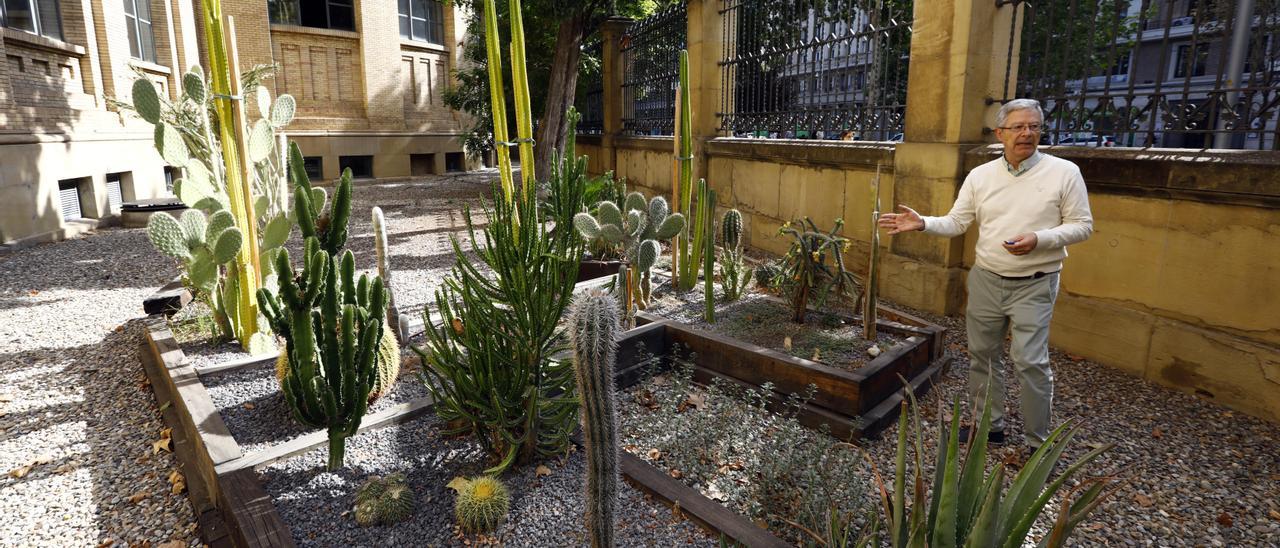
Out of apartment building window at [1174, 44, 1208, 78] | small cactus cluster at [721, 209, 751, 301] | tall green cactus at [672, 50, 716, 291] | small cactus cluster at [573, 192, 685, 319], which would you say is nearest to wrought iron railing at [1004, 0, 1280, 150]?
apartment building window at [1174, 44, 1208, 78]

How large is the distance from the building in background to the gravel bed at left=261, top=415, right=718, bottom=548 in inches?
136

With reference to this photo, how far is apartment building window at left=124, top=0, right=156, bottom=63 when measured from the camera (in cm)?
1262

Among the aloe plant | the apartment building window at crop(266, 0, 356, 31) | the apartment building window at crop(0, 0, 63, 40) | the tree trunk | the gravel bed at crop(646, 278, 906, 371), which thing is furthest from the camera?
the apartment building window at crop(266, 0, 356, 31)

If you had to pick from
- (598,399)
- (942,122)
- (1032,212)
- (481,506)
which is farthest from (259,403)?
(942,122)

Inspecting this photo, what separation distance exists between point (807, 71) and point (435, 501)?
6452mm

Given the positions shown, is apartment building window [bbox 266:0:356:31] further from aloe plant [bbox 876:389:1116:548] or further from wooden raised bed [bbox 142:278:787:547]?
aloe plant [bbox 876:389:1116:548]

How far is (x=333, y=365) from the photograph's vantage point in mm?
3043

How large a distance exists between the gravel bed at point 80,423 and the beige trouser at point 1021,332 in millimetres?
3819

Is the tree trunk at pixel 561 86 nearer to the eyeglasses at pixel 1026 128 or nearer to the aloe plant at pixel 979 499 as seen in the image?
the eyeglasses at pixel 1026 128

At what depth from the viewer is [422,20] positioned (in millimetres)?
22016

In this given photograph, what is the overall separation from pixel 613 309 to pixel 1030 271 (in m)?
2.23

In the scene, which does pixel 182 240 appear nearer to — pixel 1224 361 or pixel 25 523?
pixel 25 523

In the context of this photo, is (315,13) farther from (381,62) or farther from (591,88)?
(591,88)

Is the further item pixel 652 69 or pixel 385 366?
pixel 652 69
